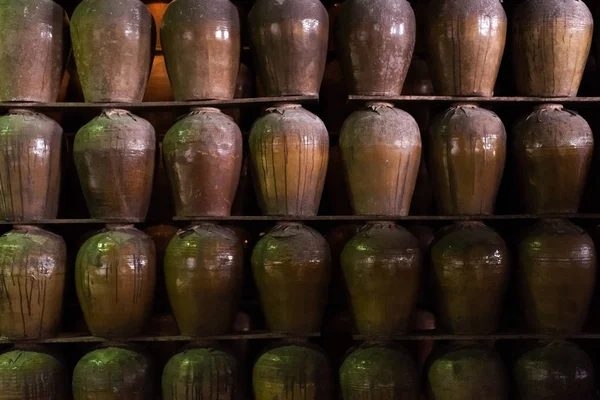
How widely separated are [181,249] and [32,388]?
799mm

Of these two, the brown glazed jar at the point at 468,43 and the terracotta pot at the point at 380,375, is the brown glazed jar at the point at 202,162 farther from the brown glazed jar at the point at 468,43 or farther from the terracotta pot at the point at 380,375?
the brown glazed jar at the point at 468,43

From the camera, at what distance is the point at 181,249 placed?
2316 millimetres

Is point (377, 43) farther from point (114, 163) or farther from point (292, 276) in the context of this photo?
point (114, 163)

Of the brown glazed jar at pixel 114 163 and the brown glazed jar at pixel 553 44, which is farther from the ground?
the brown glazed jar at pixel 553 44

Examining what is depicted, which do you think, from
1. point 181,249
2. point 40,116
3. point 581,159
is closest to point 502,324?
point 581,159

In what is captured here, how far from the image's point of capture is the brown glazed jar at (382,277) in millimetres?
2268

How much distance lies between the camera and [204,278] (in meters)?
2.29

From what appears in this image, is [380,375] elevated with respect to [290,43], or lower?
lower

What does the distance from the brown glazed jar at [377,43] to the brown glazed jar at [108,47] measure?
870 mm

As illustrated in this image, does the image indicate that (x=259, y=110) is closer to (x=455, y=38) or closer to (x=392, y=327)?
(x=455, y=38)

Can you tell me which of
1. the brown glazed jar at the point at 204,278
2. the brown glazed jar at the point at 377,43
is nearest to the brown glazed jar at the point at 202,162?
the brown glazed jar at the point at 204,278

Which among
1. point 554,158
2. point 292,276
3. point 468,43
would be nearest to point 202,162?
point 292,276

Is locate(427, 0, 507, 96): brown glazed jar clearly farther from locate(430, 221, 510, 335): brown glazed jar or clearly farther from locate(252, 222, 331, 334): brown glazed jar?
locate(252, 222, 331, 334): brown glazed jar

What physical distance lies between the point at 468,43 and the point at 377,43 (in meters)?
0.37
